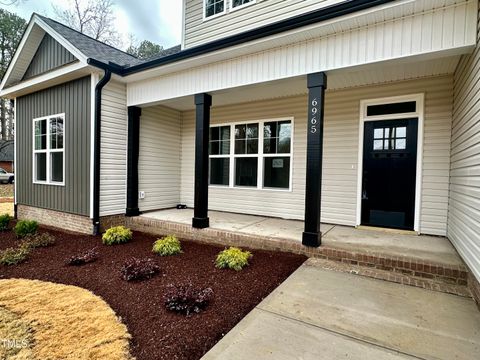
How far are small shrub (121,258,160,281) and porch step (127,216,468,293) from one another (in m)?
1.42

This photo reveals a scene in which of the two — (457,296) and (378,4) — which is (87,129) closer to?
(378,4)

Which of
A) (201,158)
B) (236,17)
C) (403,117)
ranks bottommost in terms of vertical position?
(201,158)

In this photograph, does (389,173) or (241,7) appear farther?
(241,7)

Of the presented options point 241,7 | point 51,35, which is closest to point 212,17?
point 241,7

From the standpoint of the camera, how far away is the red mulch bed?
7.09 ft

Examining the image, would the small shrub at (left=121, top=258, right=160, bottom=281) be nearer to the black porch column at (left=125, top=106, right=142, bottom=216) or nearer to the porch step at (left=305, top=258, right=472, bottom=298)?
the porch step at (left=305, top=258, right=472, bottom=298)

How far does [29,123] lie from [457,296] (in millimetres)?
9571

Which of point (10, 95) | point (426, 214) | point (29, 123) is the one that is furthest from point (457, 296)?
point (10, 95)

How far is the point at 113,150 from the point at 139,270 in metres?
3.41

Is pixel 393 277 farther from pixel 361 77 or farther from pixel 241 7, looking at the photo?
pixel 241 7

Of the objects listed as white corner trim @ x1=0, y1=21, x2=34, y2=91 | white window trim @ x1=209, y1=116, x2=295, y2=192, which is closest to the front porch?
white window trim @ x1=209, y1=116, x2=295, y2=192

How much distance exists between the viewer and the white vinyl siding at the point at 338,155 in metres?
→ 4.47

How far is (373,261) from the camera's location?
11.4 ft

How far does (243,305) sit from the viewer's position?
2.67 meters
